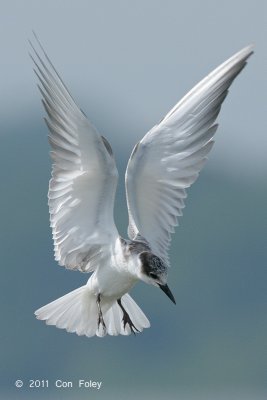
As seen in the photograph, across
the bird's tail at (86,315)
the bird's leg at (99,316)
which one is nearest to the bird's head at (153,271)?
the bird's leg at (99,316)

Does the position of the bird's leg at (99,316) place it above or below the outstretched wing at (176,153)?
below

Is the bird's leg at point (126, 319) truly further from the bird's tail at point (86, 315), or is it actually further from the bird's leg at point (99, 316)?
the bird's leg at point (99, 316)

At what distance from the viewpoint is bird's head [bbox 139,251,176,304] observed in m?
9.15

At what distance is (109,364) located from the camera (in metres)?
48.8

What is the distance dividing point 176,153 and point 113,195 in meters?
0.69

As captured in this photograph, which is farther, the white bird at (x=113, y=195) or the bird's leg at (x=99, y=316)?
the bird's leg at (x=99, y=316)

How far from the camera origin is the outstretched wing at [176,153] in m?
10.1

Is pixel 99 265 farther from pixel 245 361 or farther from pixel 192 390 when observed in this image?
pixel 245 361

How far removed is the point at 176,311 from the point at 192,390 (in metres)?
29.1

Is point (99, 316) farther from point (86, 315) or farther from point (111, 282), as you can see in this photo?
point (111, 282)

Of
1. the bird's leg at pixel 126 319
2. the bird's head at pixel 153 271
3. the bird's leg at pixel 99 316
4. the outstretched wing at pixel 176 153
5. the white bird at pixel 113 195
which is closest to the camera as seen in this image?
the bird's head at pixel 153 271

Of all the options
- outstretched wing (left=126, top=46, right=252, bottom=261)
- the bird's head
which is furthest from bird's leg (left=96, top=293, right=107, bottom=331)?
the bird's head

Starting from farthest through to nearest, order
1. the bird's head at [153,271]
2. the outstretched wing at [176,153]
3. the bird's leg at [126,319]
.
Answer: the bird's leg at [126,319], the outstretched wing at [176,153], the bird's head at [153,271]

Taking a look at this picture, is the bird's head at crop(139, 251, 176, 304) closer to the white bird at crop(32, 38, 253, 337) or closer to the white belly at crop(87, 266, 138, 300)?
the white bird at crop(32, 38, 253, 337)
